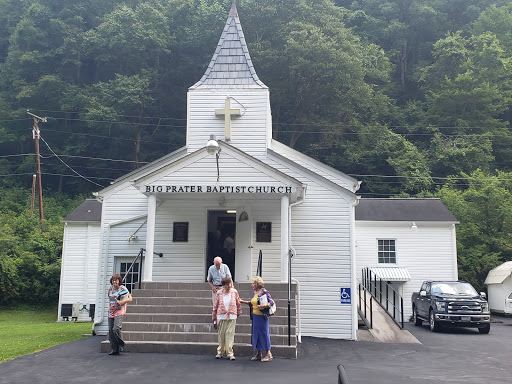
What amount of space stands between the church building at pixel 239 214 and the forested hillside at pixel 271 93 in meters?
22.7

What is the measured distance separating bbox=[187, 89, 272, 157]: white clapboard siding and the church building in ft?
0.11

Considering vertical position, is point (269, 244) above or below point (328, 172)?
below

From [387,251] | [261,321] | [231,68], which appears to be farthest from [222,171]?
[387,251]

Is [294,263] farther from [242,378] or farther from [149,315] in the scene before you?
[242,378]

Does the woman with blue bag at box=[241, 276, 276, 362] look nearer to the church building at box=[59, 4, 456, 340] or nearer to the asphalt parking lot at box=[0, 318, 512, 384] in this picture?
the asphalt parking lot at box=[0, 318, 512, 384]

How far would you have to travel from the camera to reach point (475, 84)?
45.3 metres

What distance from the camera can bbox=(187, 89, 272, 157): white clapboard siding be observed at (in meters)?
17.7

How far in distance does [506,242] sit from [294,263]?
1777 centimetres

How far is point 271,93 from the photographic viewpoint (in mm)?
44219

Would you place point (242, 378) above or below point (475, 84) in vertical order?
below

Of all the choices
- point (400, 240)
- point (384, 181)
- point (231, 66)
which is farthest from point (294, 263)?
point (384, 181)

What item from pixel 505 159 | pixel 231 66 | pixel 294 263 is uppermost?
pixel 505 159

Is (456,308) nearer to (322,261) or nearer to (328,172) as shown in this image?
(322,261)

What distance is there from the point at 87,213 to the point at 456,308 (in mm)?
17959
